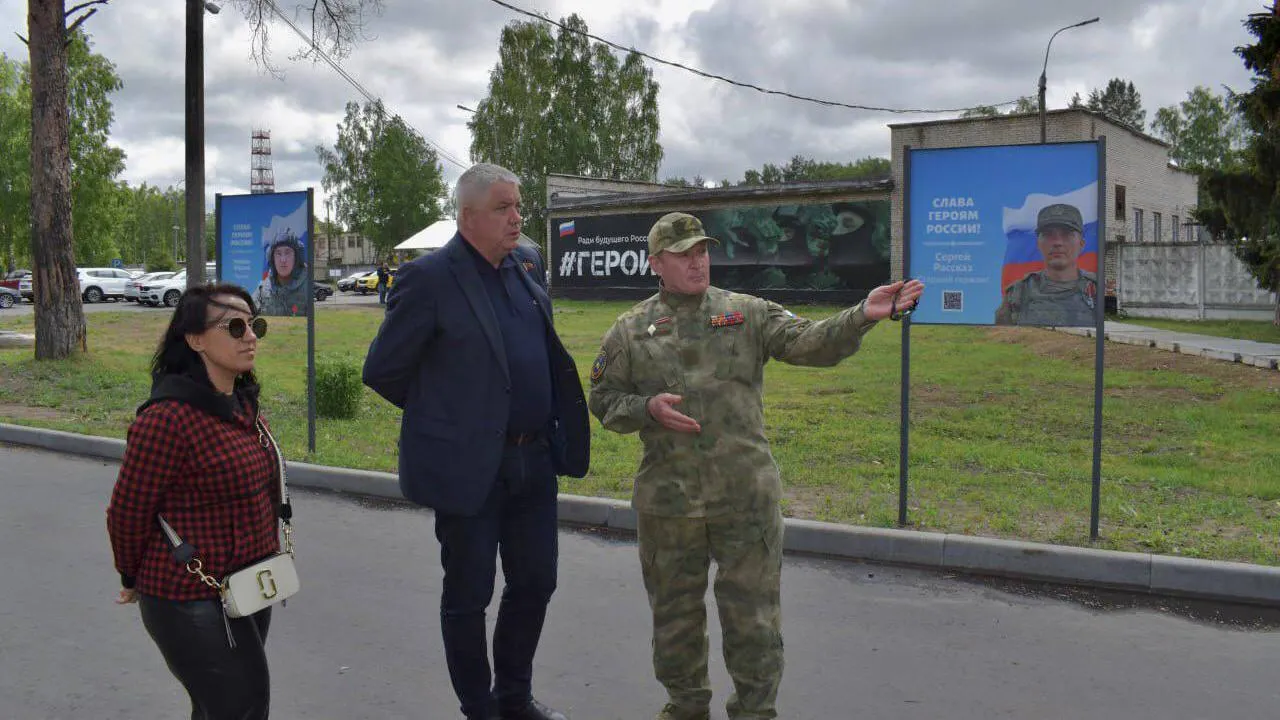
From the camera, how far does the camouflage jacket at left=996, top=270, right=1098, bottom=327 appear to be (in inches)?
242

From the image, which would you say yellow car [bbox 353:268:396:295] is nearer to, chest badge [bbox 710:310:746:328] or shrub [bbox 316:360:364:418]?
shrub [bbox 316:360:364:418]

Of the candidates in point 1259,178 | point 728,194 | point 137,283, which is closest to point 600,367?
point 1259,178

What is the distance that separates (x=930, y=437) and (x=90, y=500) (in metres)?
6.90

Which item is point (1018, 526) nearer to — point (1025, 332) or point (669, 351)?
point (669, 351)

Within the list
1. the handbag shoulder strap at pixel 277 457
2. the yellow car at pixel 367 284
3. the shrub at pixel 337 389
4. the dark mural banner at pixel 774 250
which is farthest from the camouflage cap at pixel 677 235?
the yellow car at pixel 367 284

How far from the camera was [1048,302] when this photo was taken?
245 inches

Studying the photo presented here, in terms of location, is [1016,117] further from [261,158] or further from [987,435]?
[261,158]

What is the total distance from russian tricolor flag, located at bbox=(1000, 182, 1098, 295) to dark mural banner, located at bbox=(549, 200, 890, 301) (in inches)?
976

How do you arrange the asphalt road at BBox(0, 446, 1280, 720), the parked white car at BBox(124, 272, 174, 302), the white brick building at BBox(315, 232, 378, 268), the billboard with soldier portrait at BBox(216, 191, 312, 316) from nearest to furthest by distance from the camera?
the asphalt road at BBox(0, 446, 1280, 720)
the billboard with soldier portrait at BBox(216, 191, 312, 316)
the parked white car at BBox(124, 272, 174, 302)
the white brick building at BBox(315, 232, 378, 268)

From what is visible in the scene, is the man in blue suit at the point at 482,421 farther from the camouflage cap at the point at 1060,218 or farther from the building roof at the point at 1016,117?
the building roof at the point at 1016,117

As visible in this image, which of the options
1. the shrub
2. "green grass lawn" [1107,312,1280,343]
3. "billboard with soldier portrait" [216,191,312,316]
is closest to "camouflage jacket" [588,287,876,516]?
"billboard with soldier portrait" [216,191,312,316]

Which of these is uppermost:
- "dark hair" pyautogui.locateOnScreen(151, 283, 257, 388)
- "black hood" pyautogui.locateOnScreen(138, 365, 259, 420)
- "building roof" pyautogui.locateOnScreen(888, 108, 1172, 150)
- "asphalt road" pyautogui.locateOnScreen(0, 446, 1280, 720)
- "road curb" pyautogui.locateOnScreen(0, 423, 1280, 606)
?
"building roof" pyautogui.locateOnScreen(888, 108, 1172, 150)

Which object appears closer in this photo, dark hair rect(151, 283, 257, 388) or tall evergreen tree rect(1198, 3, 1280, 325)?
dark hair rect(151, 283, 257, 388)

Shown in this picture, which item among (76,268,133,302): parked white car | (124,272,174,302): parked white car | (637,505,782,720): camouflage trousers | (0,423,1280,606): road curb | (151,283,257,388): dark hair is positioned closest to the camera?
(151,283,257,388): dark hair
